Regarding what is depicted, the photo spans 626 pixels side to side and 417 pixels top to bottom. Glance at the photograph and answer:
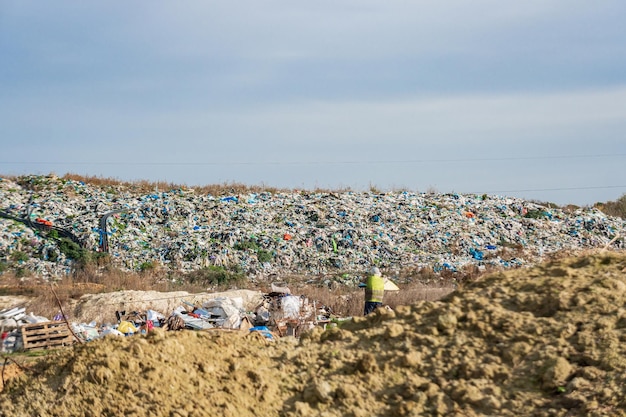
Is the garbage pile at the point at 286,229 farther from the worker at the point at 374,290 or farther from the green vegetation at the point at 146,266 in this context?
the worker at the point at 374,290

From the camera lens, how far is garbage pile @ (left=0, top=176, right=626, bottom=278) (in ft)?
72.0

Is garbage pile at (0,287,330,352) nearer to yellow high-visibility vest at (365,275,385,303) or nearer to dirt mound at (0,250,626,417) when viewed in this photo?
yellow high-visibility vest at (365,275,385,303)

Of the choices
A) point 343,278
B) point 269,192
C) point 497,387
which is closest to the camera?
point 497,387

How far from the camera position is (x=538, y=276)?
6.81 m

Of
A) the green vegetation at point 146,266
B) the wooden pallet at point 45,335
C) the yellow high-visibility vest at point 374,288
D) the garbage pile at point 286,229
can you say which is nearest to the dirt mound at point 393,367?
the yellow high-visibility vest at point 374,288

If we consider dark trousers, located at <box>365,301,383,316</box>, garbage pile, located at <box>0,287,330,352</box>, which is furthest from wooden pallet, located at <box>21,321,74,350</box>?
dark trousers, located at <box>365,301,383,316</box>

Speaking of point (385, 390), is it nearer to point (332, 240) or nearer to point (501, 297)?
point (501, 297)

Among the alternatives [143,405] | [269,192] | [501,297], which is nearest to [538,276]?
[501,297]

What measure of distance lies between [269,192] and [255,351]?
2286cm

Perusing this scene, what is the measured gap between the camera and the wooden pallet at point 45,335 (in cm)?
1216

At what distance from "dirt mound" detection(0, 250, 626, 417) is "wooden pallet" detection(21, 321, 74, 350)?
20.6ft

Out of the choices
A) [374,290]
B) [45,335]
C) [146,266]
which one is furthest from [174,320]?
[146,266]

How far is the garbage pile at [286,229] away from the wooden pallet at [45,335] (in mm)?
8196

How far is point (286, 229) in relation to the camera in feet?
80.6
